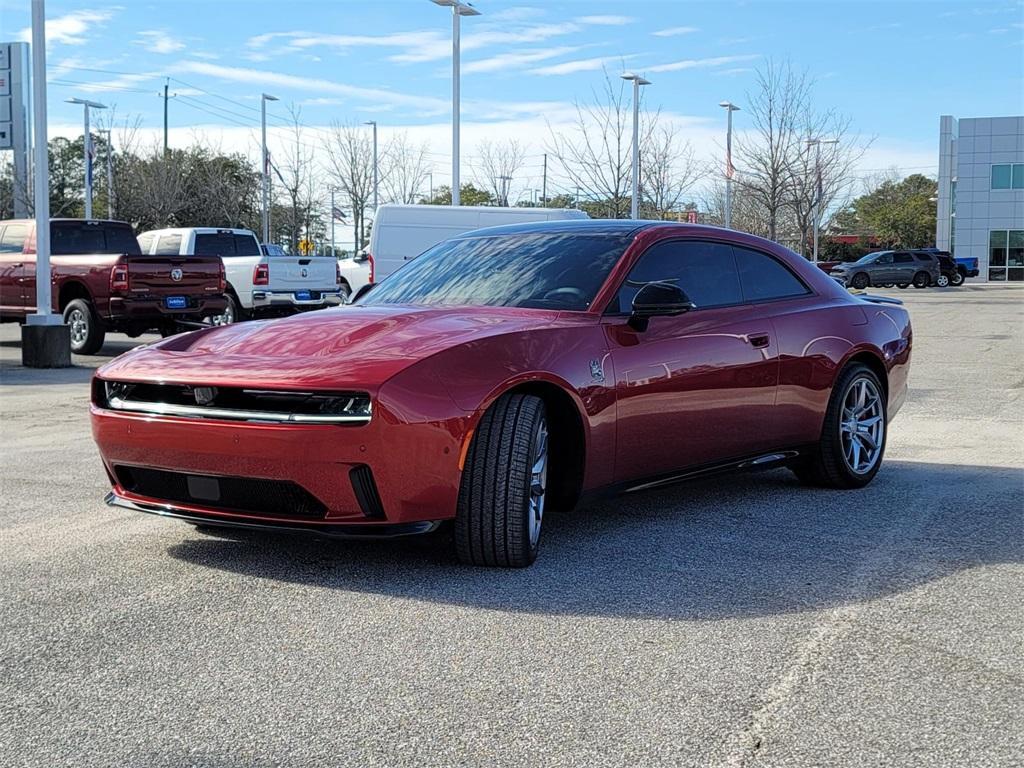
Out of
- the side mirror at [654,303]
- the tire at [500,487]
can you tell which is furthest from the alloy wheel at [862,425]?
the tire at [500,487]

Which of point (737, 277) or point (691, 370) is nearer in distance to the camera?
point (691, 370)

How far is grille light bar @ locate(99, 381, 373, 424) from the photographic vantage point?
4391mm

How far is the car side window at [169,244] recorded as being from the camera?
22297 millimetres

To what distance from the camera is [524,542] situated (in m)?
4.72

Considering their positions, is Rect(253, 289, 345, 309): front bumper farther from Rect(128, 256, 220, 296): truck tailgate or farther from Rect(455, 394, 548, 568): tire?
Rect(455, 394, 548, 568): tire

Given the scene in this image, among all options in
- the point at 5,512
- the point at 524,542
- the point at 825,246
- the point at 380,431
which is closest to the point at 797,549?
the point at 524,542

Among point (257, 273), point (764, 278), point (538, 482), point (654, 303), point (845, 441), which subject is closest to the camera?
point (538, 482)

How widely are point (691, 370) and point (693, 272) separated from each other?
661mm

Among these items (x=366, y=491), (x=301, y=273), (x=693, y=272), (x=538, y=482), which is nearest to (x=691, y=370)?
(x=693, y=272)

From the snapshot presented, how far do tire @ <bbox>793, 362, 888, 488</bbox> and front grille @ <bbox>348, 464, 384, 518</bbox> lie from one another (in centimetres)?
297

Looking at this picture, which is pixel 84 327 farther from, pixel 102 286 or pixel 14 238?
pixel 14 238

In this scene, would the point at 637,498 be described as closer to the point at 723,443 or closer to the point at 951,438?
the point at 723,443

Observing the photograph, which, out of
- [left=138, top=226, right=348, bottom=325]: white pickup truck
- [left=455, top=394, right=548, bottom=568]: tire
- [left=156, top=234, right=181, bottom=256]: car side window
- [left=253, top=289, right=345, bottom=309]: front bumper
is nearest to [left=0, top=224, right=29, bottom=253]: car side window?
[left=138, top=226, right=348, bottom=325]: white pickup truck

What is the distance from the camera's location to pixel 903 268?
52.4 m
